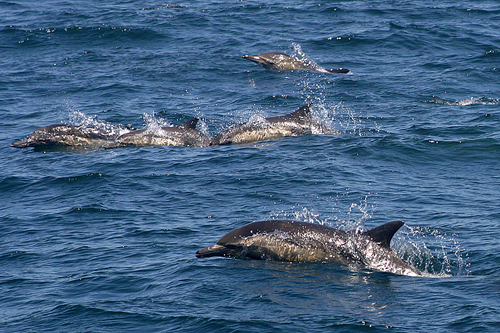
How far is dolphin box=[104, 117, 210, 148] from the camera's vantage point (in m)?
21.1

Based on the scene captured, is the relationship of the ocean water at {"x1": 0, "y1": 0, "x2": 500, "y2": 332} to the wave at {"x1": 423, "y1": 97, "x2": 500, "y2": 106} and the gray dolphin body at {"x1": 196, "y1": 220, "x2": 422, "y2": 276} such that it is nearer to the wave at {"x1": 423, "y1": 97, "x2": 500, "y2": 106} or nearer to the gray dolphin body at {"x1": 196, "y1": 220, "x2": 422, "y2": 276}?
the wave at {"x1": 423, "y1": 97, "x2": 500, "y2": 106}

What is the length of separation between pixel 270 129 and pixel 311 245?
9230 millimetres

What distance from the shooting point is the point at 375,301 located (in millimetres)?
10836

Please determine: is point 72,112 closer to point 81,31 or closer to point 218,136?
point 218,136

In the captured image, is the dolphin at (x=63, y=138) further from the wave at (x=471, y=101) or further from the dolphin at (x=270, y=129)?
the wave at (x=471, y=101)

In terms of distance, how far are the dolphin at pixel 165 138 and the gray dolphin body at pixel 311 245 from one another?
8778 mm

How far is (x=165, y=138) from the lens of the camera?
21.3m

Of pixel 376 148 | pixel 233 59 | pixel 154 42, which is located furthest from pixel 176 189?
pixel 154 42

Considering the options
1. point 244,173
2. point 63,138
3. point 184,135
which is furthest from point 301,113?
point 63,138

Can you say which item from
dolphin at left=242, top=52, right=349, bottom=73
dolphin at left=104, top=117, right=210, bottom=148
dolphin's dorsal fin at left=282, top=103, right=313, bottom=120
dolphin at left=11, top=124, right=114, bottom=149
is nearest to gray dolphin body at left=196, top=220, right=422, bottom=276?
dolphin at left=104, top=117, right=210, bottom=148

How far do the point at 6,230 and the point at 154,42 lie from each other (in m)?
20.1

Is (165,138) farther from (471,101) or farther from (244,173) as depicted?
(471,101)

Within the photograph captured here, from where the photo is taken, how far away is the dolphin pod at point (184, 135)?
21188 mm

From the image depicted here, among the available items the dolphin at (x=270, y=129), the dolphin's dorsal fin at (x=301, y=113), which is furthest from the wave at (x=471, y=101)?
the dolphin's dorsal fin at (x=301, y=113)
